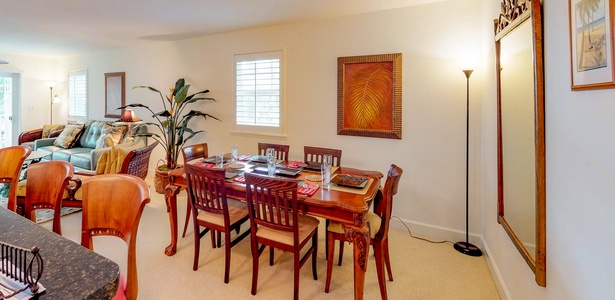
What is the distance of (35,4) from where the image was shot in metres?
3.22

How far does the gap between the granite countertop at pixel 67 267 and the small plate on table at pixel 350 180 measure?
165cm

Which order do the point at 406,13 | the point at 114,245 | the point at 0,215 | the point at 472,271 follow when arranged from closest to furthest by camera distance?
the point at 0,215
the point at 472,271
the point at 114,245
the point at 406,13

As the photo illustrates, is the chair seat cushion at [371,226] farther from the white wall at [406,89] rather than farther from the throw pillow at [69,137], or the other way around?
the throw pillow at [69,137]

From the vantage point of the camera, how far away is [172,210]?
2.56 meters

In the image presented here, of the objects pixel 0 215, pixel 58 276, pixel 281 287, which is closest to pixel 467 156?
pixel 281 287

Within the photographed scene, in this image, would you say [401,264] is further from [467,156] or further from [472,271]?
[467,156]

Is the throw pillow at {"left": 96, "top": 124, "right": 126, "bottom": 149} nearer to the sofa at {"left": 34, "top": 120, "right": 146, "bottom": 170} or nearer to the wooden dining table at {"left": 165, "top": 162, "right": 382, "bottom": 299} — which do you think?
the sofa at {"left": 34, "top": 120, "right": 146, "bottom": 170}

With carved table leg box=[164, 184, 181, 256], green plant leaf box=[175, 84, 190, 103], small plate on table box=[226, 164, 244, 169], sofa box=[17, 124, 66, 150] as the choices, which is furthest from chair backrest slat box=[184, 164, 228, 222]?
sofa box=[17, 124, 66, 150]

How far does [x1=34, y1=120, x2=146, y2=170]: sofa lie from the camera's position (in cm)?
463

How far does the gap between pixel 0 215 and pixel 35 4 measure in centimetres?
342

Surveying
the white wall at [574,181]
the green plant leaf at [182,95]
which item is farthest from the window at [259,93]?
the white wall at [574,181]

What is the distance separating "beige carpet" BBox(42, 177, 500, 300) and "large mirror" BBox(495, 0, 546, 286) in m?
0.70

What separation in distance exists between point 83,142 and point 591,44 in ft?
22.8

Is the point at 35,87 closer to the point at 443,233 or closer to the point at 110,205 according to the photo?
the point at 110,205
